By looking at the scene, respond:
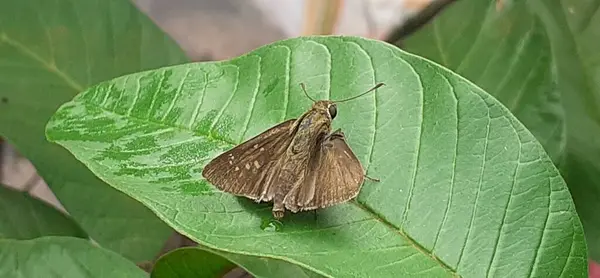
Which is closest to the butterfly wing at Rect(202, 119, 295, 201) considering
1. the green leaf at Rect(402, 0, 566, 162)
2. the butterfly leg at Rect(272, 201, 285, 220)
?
the butterfly leg at Rect(272, 201, 285, 220)

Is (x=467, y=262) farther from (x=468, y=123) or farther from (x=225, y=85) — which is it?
(x=225, y=85)

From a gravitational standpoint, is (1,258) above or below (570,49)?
below

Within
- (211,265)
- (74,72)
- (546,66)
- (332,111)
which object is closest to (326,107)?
(332,111)

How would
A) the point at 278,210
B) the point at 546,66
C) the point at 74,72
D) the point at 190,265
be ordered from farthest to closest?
1. the point at 74,72
2. the point at 546,66
3. the point at 190,265
4. the point at 278,210

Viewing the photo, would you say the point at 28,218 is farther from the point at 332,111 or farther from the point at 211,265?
the point at 332,111

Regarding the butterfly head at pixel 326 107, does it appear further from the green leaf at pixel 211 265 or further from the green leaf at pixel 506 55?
the green leaf at pixel 506 55

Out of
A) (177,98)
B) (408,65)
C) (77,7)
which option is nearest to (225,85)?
(177,98)
